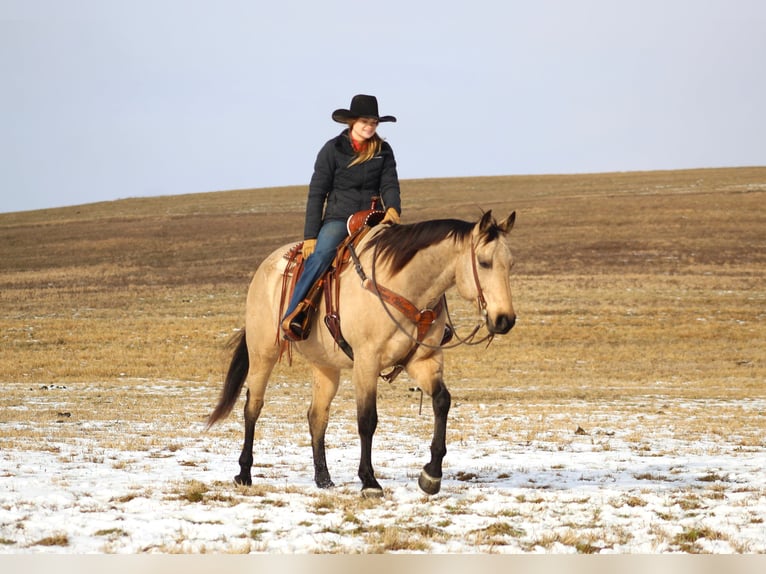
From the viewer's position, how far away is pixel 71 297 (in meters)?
42.8

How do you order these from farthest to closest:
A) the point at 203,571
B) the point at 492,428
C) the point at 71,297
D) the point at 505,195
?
the point at 505,195, the point at 71,297, the point at 492,428, the point at 203,571

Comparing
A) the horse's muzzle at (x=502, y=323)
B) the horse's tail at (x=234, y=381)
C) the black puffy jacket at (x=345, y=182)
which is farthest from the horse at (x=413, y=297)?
the horse's tail at (x=234, y=381)

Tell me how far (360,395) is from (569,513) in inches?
87.0

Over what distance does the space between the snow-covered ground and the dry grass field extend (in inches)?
1.8

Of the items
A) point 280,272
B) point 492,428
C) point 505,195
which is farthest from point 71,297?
point 505,195

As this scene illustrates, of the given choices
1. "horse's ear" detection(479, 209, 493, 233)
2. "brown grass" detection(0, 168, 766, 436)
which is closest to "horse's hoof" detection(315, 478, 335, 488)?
"horse's ear" detection(479, 209, 493, 233)

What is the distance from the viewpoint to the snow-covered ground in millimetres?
7125

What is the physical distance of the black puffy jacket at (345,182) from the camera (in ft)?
32.1

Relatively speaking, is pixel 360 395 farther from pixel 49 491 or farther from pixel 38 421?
pixel 38 421

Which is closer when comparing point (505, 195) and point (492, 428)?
point (492, 428)

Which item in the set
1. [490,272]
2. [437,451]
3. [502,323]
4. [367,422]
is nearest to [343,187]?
[490,272]

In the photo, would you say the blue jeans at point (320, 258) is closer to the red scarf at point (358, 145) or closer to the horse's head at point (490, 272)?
the red scarf at point (358, 145)

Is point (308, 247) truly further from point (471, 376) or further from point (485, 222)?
point (471, 376)

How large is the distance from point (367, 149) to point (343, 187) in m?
0.46
